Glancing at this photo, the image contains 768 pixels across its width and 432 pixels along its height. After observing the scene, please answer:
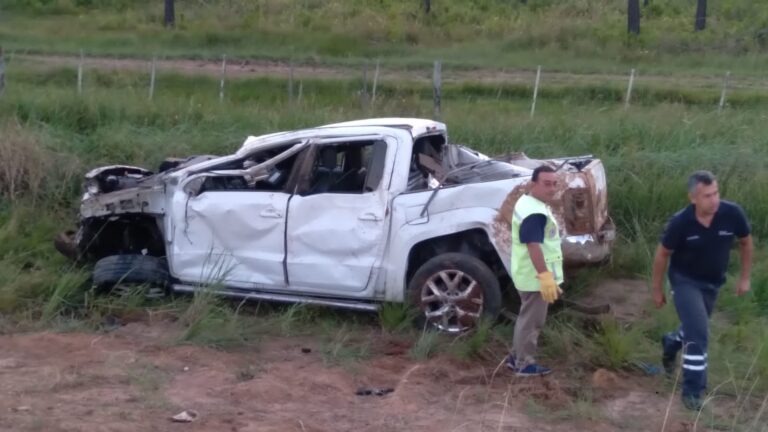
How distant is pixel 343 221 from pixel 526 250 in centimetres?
173

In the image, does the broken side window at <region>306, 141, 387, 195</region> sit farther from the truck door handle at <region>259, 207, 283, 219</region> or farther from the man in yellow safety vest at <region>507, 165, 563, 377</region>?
the man in yellow safety vest at <region>507, 165, 563, 377</region>

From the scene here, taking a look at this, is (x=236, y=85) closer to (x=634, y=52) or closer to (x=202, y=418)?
(x=634, y=52)

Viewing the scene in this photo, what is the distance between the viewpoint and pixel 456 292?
8227 millimetres

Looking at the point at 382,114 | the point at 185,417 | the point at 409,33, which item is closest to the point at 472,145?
the point at 382,114

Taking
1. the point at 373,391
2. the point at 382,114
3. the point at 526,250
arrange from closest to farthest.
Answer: the point at 373,391 → the point at 526,250 → the point at 382,114

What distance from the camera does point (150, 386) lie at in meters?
7.15

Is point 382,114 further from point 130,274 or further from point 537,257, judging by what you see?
point 537,257

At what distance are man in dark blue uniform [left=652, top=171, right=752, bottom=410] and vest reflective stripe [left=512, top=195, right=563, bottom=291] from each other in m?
0.71

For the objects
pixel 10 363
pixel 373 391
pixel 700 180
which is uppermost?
pixel 700 180

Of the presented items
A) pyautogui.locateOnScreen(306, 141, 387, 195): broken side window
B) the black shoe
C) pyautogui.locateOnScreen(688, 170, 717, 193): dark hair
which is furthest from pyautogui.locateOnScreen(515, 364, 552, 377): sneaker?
pyautogui.locateOnScreen(306, 141, 387, 195): broken side window

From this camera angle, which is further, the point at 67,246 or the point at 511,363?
the point at 67,246

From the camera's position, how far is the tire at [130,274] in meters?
9.08

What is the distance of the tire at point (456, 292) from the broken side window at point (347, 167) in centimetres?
85

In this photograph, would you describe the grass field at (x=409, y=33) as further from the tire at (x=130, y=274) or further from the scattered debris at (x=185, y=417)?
the scattered debris at (x=185, y=417)
